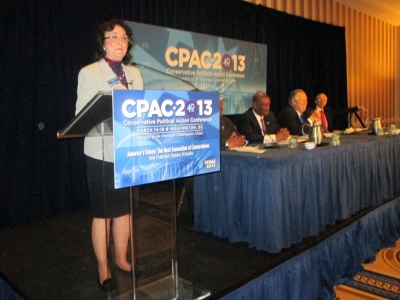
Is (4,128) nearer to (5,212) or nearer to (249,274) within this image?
(5,212)

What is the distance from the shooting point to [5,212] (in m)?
2.71

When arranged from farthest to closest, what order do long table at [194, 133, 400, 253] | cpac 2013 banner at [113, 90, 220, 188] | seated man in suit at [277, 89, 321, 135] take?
seated man in suit at [277, 89, 321, 135], long table at [194, 133, 400, 253], cpac 2013 banner at [113, 90, 220, 188]

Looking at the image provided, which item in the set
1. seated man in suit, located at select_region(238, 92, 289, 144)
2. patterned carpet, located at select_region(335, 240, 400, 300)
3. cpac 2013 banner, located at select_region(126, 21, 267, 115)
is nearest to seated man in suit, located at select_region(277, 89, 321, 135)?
seated man in suit, located at select_region(238, 92, 289, 144)

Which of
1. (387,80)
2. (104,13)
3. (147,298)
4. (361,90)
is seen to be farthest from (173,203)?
(387,80)

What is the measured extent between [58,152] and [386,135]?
2817 millimetres

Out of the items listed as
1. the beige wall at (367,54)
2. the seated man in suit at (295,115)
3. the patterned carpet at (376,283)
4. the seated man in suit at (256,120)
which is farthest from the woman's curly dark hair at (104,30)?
the beige wall at (367,54)

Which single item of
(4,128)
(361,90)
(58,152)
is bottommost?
(58,152)

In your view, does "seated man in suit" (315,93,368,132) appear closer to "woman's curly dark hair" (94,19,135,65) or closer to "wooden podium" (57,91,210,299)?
"wooden podium" (57,91,210,299)

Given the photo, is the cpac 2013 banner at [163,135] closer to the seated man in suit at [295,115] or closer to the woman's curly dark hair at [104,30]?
the woman's curly dark hair at [104,30]

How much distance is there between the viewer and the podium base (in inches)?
56.6

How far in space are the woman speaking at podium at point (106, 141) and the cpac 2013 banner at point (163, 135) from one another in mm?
264

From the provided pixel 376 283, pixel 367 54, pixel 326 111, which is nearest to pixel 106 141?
pixel 376 283

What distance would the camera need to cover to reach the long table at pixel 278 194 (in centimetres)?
198

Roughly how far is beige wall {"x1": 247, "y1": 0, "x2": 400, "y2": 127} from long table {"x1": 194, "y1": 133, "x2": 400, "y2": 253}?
3.68m
